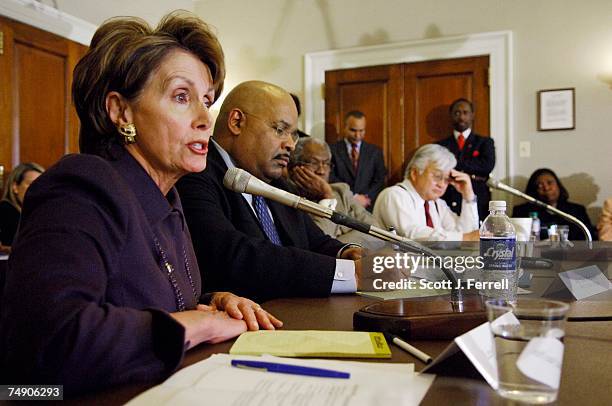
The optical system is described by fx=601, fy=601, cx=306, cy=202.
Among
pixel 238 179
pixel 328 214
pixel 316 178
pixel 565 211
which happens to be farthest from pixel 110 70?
pixel 565 211

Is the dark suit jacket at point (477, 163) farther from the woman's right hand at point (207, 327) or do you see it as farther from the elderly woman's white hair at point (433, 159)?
the woman's right hand at point (207, 327)

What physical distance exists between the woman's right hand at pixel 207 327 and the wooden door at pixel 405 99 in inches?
186

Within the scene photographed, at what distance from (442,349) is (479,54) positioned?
191 inches

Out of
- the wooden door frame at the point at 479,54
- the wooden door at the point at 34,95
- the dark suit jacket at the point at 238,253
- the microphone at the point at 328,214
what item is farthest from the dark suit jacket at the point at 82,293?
the wooden door frame at the point at 479,54

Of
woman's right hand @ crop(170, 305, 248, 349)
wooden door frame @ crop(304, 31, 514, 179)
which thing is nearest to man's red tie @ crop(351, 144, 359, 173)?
wooden door frame @ crop(304, 31, 514, 179)

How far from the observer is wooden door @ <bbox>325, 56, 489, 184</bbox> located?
210 inches

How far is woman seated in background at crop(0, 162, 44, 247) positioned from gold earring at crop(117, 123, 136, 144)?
127 inches

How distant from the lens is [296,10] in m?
5.99

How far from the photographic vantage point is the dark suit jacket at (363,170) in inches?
208

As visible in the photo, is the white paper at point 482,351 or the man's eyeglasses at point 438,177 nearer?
the white paper at point 482,351

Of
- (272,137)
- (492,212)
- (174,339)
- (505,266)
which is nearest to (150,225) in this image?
(174,339)

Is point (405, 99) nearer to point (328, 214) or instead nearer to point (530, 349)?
point (328, 214)

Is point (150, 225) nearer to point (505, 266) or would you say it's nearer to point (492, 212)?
point (505, 266)

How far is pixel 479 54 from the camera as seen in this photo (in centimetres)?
530
